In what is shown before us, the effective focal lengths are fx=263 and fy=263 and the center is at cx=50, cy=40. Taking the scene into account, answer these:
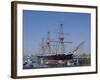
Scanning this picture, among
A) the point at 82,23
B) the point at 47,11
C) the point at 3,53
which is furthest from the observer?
the point at 82,23

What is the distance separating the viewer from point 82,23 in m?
2.12

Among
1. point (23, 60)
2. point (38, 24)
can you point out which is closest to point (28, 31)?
point (38, 24)

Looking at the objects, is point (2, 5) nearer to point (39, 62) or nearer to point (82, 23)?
point (39, 62)

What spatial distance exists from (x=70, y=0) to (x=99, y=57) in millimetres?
538

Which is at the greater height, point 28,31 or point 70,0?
point 70,0

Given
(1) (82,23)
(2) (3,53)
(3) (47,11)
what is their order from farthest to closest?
(1) (82,23) < (3) (47,11) < (2) (3,53)

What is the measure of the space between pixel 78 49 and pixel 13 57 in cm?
54

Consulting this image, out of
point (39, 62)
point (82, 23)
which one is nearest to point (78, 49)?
point (82, 23)

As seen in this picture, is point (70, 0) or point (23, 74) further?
point (70, 0)

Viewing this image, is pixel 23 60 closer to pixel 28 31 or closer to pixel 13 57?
pixel 13 57

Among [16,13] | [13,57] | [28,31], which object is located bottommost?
[13,57]

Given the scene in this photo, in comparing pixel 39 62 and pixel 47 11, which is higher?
pixel 47 11

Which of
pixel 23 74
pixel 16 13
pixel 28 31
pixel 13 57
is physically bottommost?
pixel 23 74

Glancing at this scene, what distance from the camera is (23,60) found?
1910mm
